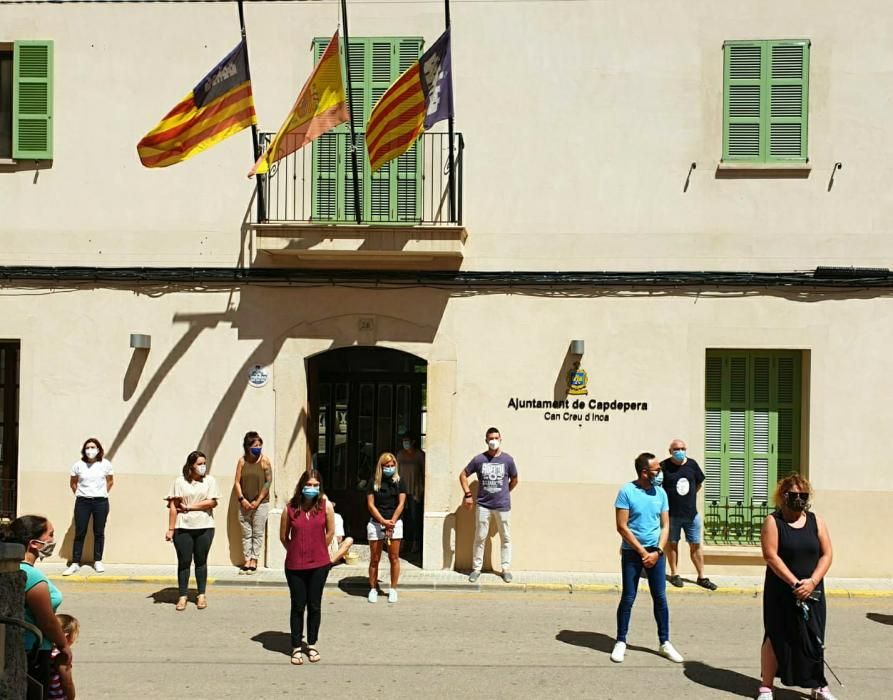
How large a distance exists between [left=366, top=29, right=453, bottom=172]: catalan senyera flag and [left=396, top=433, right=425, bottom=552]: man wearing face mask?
4221mm

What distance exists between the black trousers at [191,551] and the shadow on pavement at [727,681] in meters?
5.22

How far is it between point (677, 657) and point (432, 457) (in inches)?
181

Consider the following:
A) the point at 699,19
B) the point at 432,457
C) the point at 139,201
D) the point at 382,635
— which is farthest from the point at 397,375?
the point at 699,19

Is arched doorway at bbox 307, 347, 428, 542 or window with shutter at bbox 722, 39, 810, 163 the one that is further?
arched doorway at bbox 307, 347, 428, 542

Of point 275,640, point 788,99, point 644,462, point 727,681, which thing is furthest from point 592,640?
point 788,99

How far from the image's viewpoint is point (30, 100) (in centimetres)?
1242

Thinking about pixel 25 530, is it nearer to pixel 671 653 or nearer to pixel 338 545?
pixel 338 545

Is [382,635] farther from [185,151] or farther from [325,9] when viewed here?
[325,9]

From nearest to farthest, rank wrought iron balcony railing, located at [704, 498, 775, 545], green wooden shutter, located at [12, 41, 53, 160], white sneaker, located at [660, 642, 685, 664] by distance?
1. white sneaker, located at [660, 642, 685, 664]
2. wrought iron balcony railing, located at [704, 498, 775, 545]
3. green wooden shutter, located at [12, 41, 53, 160]

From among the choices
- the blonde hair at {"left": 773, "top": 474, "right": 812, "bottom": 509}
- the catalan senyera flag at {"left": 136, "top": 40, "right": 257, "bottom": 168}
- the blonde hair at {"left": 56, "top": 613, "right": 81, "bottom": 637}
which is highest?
the catalan senyera flag at {"left": 136, "top": 40, "right": 257, "bottom": 168}

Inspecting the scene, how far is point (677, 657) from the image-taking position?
27.4 ft

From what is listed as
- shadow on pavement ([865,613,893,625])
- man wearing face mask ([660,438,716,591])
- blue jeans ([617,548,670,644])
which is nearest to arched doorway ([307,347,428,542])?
man wearing face mask ([660,438,716,591])

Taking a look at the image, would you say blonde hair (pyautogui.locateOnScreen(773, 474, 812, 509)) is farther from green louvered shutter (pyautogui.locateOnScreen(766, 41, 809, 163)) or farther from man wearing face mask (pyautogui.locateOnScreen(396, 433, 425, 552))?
man wearing face mask (pyautogui.locateOnScreen(396, 433, 425, 552))

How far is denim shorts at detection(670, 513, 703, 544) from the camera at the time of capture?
11.5 m
